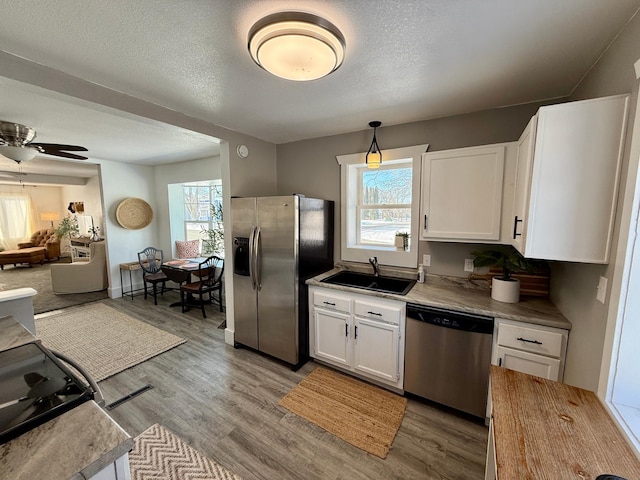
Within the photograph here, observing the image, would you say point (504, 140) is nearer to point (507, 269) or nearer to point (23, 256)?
point (507, 269)

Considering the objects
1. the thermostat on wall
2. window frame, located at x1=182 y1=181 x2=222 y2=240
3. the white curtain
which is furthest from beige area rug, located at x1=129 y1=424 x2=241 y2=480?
the white curtain

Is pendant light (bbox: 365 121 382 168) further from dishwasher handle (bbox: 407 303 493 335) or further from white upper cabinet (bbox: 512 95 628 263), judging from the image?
dishwasher handle (bbox: 407 303 493 335)

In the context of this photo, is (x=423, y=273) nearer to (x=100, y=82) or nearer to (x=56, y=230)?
(x=100, y=82)

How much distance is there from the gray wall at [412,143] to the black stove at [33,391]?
8.42 feet

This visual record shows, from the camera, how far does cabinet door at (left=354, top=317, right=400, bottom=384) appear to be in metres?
2.27

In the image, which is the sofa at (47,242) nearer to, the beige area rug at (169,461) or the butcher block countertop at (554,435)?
the beige area rug at (169,461)

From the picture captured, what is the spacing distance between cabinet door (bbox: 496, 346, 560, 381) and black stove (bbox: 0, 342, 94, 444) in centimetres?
231

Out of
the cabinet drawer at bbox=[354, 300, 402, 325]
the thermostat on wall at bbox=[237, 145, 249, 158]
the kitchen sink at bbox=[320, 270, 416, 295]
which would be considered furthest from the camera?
the thermostat on wall at bbox=[237, 145, 249, 158]

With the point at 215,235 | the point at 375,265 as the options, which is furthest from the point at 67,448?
the point at 215,235

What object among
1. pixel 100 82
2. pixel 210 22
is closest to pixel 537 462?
pixel 210 22

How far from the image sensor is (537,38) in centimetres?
139

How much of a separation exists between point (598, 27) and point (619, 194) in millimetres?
843

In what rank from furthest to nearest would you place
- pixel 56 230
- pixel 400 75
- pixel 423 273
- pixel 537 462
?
pixel 56 230, pixel 423 273, pixel 400 75, pixel 537 462

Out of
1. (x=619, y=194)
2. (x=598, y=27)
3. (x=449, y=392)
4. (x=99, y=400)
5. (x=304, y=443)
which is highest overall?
(x=598, y=27)
